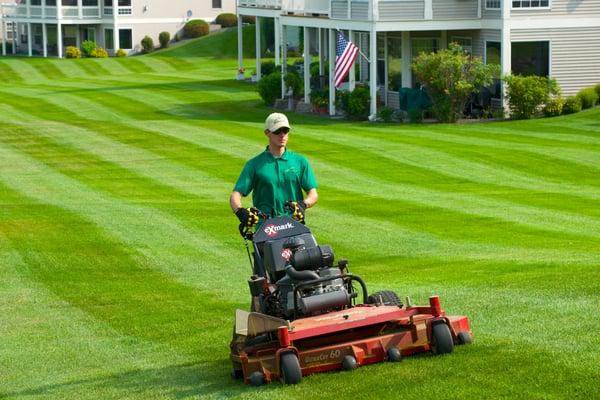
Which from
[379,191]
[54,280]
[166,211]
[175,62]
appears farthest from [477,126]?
[175,62]

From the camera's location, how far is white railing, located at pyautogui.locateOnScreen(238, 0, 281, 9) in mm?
56281

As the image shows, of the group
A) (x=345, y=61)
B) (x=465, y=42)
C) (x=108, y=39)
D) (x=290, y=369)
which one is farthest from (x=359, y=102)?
(x=108, y=39)

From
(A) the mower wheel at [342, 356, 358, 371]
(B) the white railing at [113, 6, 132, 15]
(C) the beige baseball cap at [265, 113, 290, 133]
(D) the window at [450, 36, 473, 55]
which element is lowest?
(A) the mower wheel at [342, 356, 358, 371]

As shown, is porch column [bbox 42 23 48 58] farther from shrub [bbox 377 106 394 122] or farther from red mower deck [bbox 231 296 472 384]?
red mower deck [bbox 231 296 472 384]

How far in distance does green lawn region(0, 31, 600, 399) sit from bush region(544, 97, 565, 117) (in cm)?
86

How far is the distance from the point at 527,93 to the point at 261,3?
19.1m

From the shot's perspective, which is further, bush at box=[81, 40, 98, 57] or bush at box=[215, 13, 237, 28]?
bush at box=[215, 13, 237, 28]

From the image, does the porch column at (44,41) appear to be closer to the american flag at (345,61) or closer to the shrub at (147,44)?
the shrub at (147,44)

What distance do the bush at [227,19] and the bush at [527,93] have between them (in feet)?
158

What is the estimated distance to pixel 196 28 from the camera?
290 feet

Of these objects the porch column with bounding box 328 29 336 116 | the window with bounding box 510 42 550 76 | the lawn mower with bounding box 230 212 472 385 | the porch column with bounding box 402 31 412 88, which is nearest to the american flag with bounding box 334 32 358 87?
the porch column with bounding box 328 29 336 116

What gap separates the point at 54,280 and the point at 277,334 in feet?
25.8

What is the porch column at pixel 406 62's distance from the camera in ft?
155

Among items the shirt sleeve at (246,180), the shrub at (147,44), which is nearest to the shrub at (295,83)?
the shrub at (147,44)
